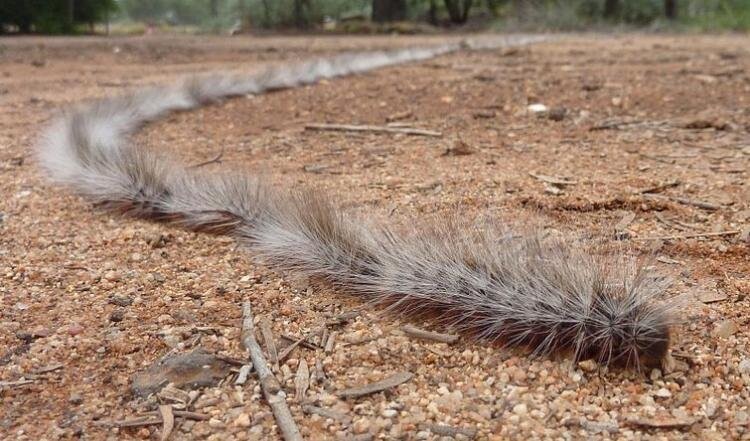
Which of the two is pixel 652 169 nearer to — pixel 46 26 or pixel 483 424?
pixel 483 424

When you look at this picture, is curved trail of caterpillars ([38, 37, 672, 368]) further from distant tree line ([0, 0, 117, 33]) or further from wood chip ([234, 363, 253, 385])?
distant tree line ([0, 0, 117, 33])

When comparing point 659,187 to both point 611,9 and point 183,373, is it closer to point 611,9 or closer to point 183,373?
point 183,373

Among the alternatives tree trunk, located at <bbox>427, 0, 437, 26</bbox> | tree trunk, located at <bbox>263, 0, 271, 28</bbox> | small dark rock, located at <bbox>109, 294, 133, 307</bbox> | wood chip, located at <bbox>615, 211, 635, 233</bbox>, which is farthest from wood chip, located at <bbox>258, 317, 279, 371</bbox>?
tree trunk, located at <bbox>427, 0, 437, 26</bbox>

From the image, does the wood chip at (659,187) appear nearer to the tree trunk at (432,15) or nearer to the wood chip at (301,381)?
the wood chip at (301,381)

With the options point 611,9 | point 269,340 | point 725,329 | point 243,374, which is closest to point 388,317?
point 269,340

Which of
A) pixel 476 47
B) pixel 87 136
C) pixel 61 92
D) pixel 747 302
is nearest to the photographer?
pixel 747 302

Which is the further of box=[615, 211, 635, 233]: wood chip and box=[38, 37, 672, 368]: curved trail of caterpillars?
box=[615, 211, 635, 233]: wood chip

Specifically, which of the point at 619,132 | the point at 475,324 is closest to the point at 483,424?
the point at 475,324
